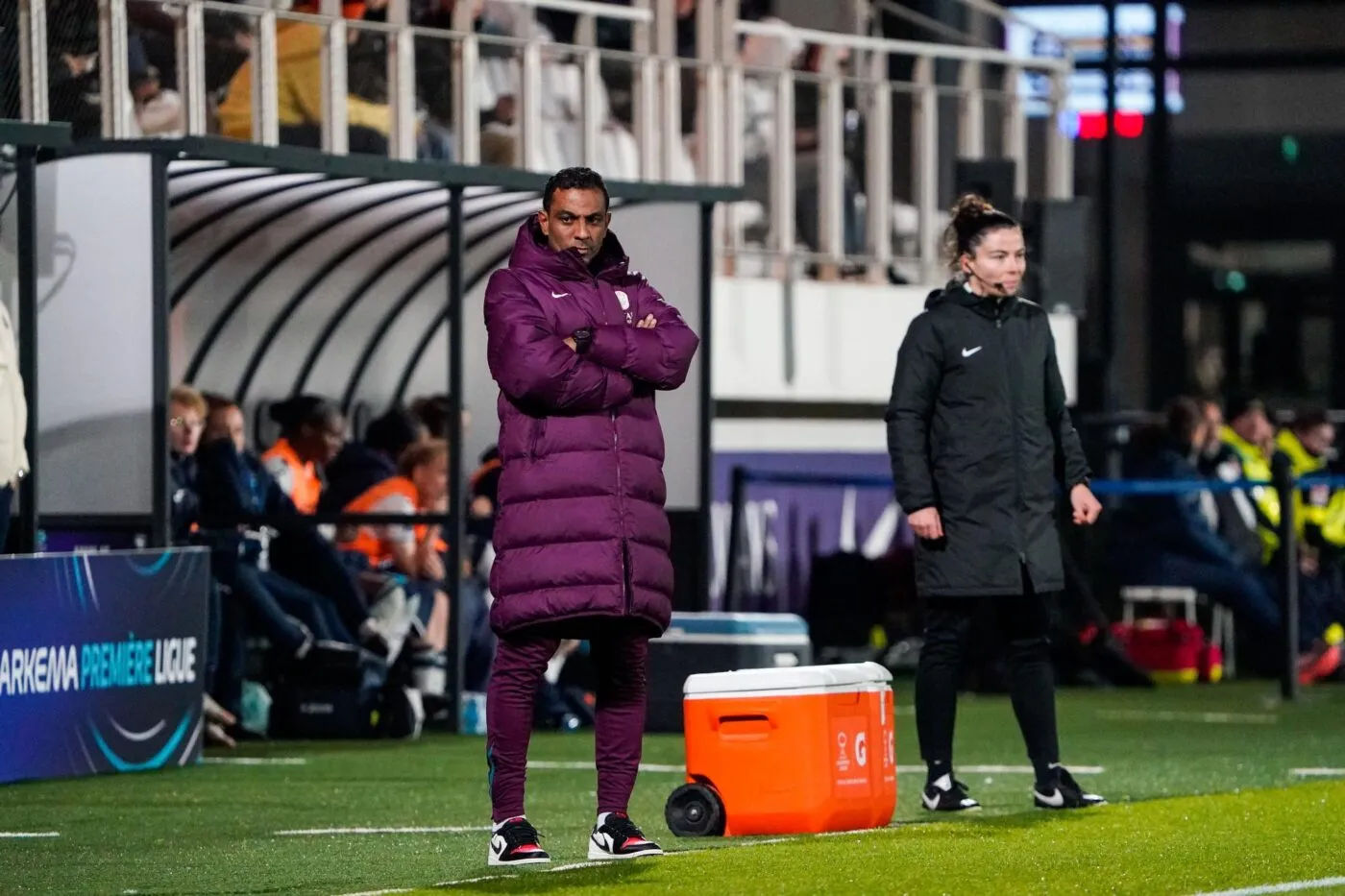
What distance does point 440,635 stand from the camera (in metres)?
15.8

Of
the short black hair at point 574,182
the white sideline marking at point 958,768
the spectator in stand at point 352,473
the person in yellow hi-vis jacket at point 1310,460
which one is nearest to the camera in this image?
the short black hair at point 574,182

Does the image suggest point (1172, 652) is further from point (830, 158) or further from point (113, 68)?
point (113, 68)

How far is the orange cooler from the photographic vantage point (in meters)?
9.54

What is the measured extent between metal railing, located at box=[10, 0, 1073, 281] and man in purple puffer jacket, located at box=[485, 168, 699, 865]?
563 cm

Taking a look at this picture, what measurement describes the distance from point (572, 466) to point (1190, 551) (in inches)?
463

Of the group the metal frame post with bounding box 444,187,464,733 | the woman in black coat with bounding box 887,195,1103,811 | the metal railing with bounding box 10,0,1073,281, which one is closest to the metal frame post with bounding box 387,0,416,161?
the metal railing with bounding box 10,0,1073,281

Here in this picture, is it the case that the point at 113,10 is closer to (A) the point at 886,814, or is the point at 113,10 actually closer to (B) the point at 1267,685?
(A) the point at 886,814

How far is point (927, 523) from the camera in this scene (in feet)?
33.3

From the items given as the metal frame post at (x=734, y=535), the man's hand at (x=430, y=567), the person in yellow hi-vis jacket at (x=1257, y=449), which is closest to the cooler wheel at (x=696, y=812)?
the man's hand at (x=430, y=567)

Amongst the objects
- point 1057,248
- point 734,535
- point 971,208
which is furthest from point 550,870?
point 1057,248

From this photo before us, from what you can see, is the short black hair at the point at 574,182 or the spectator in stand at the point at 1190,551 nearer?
the short black hair at the point at 574,182

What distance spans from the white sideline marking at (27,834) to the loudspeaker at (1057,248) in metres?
9.41

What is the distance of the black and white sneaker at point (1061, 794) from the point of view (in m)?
10.3

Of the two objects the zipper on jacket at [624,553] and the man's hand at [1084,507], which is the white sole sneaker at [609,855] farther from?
the man's hand at [1084,507]
